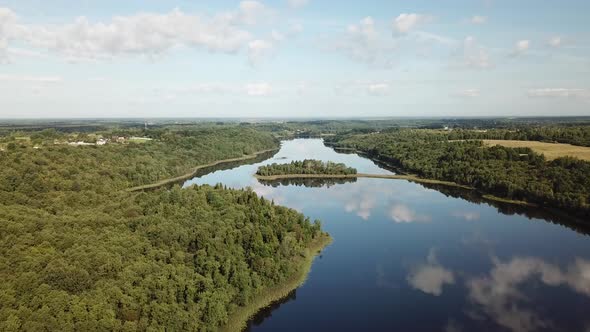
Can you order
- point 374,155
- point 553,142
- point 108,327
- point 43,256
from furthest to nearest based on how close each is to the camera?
point 374,155 → point 553,142 → point 43,256 → point 108,327

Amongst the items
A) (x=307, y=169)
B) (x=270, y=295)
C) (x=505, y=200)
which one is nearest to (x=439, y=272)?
(x=270, y=295)

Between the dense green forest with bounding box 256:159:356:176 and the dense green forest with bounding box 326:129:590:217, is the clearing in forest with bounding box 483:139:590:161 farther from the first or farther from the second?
the dense green forest with bounding box 256:159:356:176

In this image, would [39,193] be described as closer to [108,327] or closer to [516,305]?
[108,327]

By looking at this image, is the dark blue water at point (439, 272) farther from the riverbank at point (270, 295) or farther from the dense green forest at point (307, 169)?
the dense green forest at point (307, 169)

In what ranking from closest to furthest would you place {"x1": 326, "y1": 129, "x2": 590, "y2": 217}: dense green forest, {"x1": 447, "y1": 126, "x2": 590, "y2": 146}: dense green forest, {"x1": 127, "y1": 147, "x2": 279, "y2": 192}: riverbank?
1. {"x1": 326, "y1": 129, "x2": 590, "y2": 217}: dense green forest
2. {"x1": 127, "y1": 147, "x2": 279, "y2": 192}: riverbank
3. {"x1": 447, "y1": 126, "x2": 590, "y2": 146}: dense green forest

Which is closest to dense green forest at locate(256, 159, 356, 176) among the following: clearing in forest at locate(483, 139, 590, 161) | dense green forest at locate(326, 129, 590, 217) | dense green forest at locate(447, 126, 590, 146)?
dense green forest at locate(326, 129, 590, 217)

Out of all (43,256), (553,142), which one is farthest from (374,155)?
(43,256)

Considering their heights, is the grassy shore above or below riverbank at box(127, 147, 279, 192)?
below

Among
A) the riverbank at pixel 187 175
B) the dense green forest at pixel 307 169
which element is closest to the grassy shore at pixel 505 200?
the dense green forest at pixel 307 169
